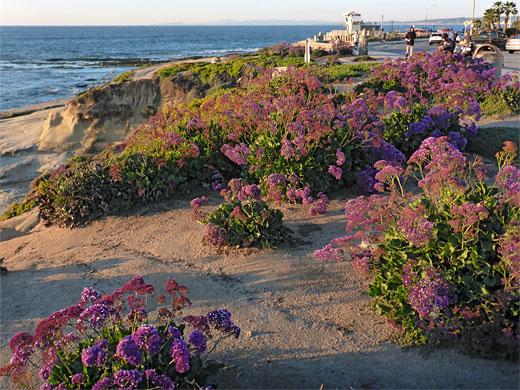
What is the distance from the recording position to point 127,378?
2.77 meters

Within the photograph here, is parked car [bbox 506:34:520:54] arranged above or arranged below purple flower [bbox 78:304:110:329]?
above

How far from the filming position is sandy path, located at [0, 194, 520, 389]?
3492 mm

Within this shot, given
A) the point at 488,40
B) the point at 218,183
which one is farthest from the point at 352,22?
the point at 218,183

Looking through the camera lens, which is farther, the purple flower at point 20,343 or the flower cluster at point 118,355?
the purple flower at point 20,343

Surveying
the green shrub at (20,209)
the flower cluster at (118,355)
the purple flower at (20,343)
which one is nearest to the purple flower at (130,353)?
the flower cluster at (118,355)

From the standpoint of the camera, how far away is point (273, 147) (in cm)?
714

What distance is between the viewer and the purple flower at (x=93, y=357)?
2.84 meters

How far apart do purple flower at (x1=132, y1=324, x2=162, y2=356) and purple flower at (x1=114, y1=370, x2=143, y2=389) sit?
0.54 ft

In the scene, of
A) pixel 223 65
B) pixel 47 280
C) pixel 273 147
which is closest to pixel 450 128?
pixel 273 147

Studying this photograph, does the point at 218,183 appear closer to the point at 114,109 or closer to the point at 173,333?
the point at 173,333

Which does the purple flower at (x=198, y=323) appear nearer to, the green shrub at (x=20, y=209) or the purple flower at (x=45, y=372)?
the purple flower at (x=45, y=372)

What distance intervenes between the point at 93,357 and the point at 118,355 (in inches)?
7.4

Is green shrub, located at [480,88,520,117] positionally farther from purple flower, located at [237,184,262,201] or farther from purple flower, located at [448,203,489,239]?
purple flower, located at [448,203,489,239]

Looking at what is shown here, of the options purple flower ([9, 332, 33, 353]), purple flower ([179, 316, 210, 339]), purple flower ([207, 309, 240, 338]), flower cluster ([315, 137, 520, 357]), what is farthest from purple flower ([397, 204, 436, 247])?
purple flower ([9, 332, 33, 353])
